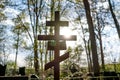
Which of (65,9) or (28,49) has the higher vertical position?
(65,9)

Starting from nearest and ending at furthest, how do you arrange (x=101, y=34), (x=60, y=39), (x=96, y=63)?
(x=60, y=39)
(x=96, y=63)
(x=101, y=34)

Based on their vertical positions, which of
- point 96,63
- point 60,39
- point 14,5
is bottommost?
point 96,63

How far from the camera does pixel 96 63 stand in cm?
1576

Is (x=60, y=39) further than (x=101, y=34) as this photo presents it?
No

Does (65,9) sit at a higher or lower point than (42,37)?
higher

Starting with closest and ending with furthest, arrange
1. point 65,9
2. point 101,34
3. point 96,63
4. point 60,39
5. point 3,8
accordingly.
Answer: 1. point 60,39
2. point 96,63
3. point 3,8
4. point 65,9
5. point 101,34

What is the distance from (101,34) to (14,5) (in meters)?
10.6

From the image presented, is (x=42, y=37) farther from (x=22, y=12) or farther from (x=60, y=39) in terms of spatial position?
(x=22, y=12)

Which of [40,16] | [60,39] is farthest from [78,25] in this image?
[60,39]

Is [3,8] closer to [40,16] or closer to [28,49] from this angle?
[40,16]

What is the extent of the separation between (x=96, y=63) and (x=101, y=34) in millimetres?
13972

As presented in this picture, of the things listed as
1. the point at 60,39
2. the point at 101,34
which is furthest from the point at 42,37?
the point at 101,34

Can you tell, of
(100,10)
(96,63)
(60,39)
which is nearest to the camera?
(60,39)

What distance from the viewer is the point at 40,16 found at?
2664 centimetres
